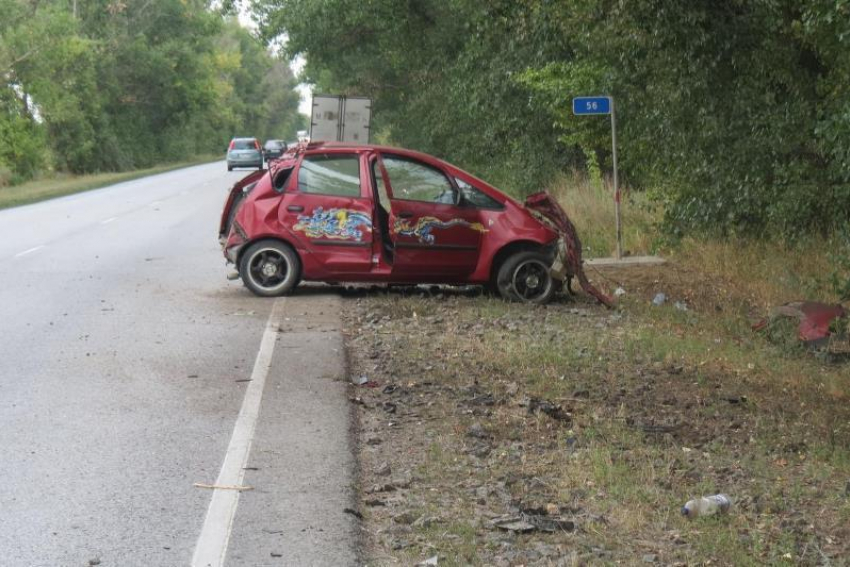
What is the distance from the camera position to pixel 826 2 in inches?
412

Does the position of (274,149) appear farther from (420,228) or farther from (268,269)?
(420,228)

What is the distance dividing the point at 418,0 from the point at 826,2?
76.5 feet

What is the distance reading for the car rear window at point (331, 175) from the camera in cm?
1425

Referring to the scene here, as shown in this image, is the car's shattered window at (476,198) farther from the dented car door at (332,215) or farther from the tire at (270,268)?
the tire at (270,268)

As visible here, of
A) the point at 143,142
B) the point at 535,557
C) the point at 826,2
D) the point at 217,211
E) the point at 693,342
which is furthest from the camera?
the point at 143,142

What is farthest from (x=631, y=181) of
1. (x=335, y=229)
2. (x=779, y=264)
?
(x=335, y=229)

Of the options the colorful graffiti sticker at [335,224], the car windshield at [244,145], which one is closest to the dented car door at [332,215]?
the colorful graffiti sticker at [335,224]

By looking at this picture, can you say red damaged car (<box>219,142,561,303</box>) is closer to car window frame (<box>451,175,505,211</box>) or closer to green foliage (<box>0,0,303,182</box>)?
car window frame (<box>451,175,505,211</box>)

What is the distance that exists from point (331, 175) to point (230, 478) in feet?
25.2

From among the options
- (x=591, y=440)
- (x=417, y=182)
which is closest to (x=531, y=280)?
(x=417, y=182)

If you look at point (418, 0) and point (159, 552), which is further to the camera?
point (418, 0)

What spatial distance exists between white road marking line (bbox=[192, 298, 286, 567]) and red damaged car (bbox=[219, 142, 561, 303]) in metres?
3.47

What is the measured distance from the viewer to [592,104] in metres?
18.4

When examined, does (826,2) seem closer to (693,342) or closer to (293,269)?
(693,342)
